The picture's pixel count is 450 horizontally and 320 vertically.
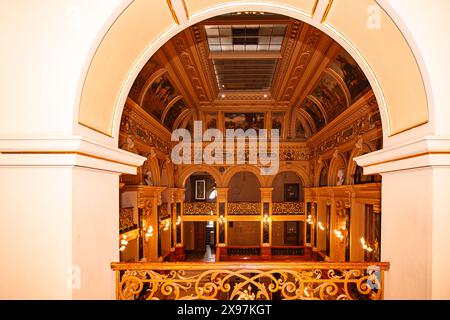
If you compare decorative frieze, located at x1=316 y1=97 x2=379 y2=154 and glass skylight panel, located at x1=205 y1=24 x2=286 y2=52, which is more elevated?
glass skylight panel, located at x1=205 y1=24 x2=286 y2=52

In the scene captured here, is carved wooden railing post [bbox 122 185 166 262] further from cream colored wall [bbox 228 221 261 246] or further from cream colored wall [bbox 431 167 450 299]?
cream colored wall [bbox 228 221 261 246]

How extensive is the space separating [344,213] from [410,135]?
9223 mm

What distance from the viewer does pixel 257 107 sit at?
1655 centimetres

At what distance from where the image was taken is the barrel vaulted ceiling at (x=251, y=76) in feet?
28.7

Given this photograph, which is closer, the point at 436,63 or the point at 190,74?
the point at 436,63

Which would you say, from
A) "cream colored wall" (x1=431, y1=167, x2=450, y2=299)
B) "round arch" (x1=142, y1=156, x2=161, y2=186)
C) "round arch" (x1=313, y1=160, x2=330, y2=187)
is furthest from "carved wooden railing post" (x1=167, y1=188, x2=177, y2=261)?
"cream colored wall" (x1=431, y1=167, x2=450, y2=299)

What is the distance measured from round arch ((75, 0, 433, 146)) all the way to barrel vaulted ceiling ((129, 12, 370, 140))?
15.4ft

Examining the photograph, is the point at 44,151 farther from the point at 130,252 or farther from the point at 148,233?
the point at 130,252

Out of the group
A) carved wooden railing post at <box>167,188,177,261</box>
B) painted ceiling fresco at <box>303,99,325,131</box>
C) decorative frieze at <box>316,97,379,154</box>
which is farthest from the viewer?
carved wooden railing post at <box>167,188,177,261</box>

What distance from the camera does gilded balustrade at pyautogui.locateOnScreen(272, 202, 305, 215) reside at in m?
18.2

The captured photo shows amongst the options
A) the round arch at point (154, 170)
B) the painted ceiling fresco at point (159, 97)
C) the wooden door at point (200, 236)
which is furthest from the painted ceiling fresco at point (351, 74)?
the wooden door at point (200, 236)

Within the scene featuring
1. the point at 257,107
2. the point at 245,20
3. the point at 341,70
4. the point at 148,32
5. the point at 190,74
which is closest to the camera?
the point at 148,32
